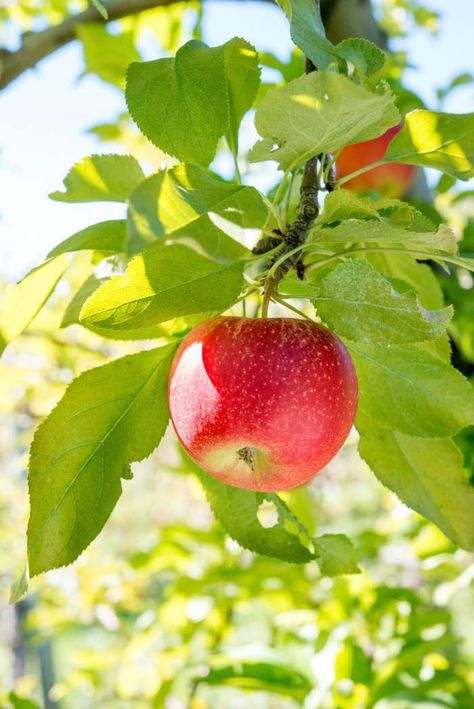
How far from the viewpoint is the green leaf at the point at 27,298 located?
2.00 feet

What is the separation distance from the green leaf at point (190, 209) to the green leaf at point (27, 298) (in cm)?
20

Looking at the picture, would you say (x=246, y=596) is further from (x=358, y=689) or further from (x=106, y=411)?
(x=106, y=411)

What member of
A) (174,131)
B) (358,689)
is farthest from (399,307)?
(358,689)

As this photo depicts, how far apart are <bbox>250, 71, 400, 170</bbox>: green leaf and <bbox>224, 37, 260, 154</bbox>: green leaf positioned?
0.14m

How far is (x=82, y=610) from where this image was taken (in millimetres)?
2146

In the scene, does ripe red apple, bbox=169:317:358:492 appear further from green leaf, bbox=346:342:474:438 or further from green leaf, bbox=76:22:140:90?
green leaf, bbox=76:22:140:90

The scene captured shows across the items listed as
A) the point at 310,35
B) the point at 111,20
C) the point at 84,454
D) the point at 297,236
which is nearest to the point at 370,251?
the point at 297,236

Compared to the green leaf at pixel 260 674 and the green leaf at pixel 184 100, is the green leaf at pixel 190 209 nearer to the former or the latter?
the green leaf at pixel 184 100

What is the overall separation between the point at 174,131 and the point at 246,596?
1044 millimetres

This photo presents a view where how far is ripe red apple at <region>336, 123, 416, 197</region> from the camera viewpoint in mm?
1221

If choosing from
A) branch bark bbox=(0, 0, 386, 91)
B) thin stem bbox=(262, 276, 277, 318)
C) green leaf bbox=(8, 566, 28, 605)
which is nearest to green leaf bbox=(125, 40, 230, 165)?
thin stem bbox=(262, 276, 277, 318)

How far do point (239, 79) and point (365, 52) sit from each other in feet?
0.47

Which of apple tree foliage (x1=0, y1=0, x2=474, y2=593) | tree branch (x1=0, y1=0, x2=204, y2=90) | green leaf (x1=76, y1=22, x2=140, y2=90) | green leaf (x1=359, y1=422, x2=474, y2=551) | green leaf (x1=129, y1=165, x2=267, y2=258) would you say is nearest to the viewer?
green leaf (x1=129, y1=165, x2=267, y2=258)

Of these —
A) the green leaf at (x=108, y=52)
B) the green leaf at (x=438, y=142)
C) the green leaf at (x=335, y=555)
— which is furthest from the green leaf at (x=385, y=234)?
the green leaf at (x=108, y=52)
